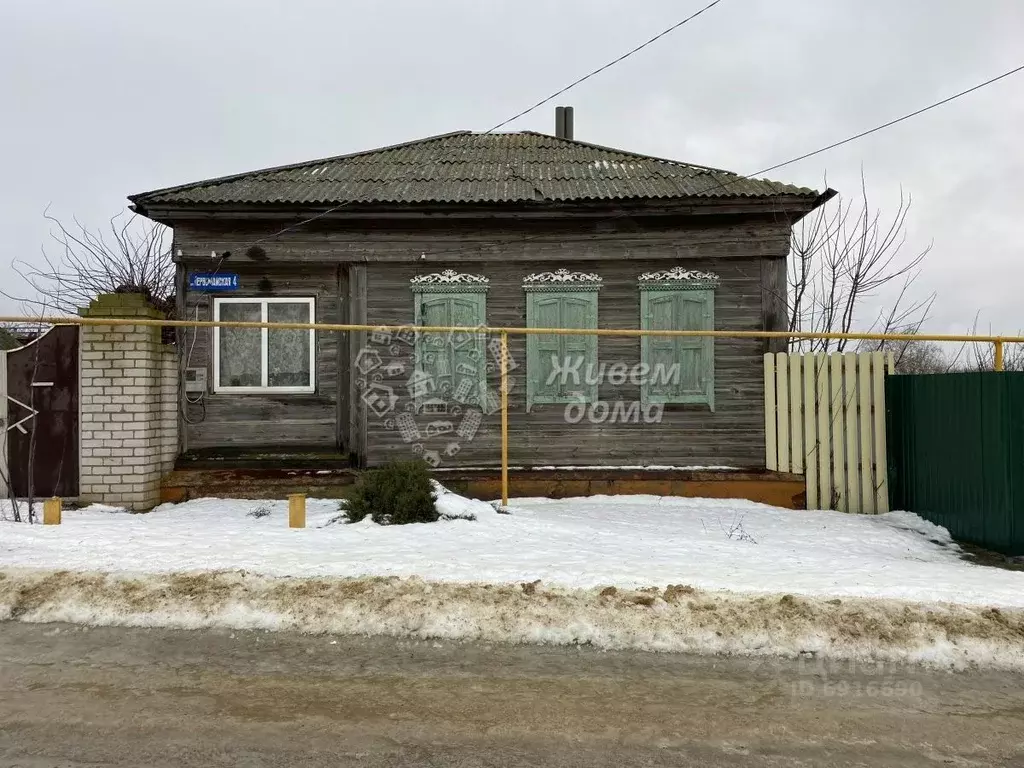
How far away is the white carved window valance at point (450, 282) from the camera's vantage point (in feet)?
27.8

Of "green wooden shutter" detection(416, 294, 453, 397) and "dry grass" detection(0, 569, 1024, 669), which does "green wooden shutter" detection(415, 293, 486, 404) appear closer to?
"green wooden shutter" detection(416, 294, 453, 397)

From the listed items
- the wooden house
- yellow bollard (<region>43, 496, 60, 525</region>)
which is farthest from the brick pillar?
the wooden house

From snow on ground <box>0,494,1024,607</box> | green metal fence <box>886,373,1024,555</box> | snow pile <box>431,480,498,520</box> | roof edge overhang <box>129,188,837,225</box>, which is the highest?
roof edge overhang <box>129,188,837,225</box>

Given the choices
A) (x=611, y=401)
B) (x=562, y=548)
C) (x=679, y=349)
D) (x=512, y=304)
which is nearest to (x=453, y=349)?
(x=512, y=304)

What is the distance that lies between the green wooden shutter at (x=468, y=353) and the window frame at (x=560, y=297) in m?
0.63

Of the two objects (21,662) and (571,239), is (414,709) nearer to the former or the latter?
(21,662)

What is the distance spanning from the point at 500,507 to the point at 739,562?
8.70 ft

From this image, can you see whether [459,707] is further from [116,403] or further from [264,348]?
[264,348]

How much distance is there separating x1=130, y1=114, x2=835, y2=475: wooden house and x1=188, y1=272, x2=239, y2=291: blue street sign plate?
2 centimetres

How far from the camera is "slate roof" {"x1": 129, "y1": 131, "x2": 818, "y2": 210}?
8.12m

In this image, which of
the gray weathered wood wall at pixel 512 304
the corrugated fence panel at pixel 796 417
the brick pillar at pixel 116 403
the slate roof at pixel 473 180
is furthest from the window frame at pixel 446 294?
the corrugated fence panel at pixel 796 417

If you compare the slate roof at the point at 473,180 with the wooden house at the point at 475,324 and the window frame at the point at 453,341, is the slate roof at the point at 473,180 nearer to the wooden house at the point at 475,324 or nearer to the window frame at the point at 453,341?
the wooden house at the point at 475,324

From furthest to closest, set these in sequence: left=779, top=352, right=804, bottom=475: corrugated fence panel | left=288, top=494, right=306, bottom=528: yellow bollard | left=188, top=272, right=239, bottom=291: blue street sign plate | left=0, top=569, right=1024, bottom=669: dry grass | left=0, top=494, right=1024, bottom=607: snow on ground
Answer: left=188, top=272, right=239, bottom=291: blue street sign plate < left=779, top=352, right=804, bottom=475: corrugated fence panel < left=288, top=494, right=306, bottom=528: yellow bollard < left=0, top=494, right=1024, bottom=607: snow on ground < left=0, top=569, right=1024, bottom=669: dry grass

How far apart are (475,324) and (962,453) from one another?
5566 millimetres
